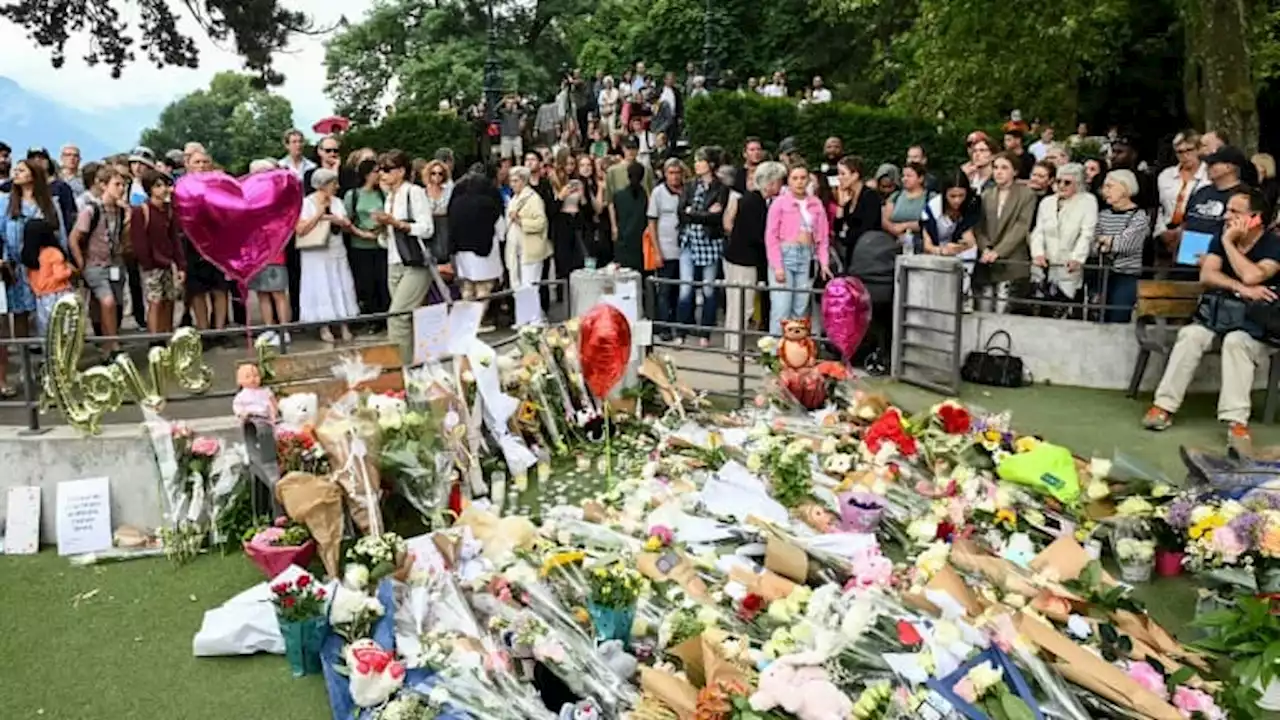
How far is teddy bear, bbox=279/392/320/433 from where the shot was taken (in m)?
6.29

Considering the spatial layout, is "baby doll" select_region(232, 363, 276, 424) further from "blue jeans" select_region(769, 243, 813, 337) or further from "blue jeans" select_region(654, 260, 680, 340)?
"blue jeans" select_region(654, 260, 680, 340)

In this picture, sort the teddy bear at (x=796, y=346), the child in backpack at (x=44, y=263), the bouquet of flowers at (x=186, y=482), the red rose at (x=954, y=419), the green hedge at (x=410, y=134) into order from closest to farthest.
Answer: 1. the bouquet of flowers at (x=186, y=482)
2. the red rose at (x=954, y=419)
3. the teddy bear at (x=796, y=346)
4. the child in backpack at (x=44, y=263)
5. the green hedge at (x=410, y=134)

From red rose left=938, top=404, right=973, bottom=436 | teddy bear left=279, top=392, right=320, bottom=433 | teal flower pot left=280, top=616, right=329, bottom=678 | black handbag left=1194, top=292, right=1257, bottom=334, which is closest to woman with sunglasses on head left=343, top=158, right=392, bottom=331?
teddy bear left=279, top=392, right=320, bottom=433

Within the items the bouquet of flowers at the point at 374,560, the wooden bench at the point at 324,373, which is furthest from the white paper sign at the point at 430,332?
the bouquet of flowers at the point at 374,560

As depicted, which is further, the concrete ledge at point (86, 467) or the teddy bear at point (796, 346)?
the teddy bear at point (796, 346)

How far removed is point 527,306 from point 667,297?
98.1 inches

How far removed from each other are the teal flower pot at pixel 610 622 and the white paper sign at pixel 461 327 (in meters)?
2.95

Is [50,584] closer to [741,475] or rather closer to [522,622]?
[522,622]

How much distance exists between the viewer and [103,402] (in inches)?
260

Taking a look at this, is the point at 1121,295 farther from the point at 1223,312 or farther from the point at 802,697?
the point at 802,697

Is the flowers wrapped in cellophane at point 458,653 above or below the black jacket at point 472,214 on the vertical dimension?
below

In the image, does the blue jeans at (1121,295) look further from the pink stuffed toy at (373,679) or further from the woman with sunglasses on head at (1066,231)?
the pink stuffed toy at (373,679)

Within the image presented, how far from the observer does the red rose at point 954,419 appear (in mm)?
6922

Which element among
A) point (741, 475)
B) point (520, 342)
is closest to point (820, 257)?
point (520, 342)
